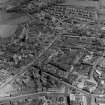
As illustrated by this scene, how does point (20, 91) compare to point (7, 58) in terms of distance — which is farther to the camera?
point (7, 58)

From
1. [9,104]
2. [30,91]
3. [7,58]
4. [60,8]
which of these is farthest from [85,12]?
[9,104]

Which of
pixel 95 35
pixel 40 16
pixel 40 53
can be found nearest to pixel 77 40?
pixel 95 35

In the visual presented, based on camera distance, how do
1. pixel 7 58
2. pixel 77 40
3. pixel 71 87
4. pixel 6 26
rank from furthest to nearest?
pixel 6 26 → pixel 77 40 → pixel 7 58 → pixel 71 87

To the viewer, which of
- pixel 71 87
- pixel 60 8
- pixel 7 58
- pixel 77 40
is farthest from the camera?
pixel 60 8

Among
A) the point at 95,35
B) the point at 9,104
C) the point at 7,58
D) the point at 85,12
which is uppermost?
the point at 85,12

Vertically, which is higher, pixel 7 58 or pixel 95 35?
pixel 95 35

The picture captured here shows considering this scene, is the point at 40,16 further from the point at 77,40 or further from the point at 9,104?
the point at 9,104
